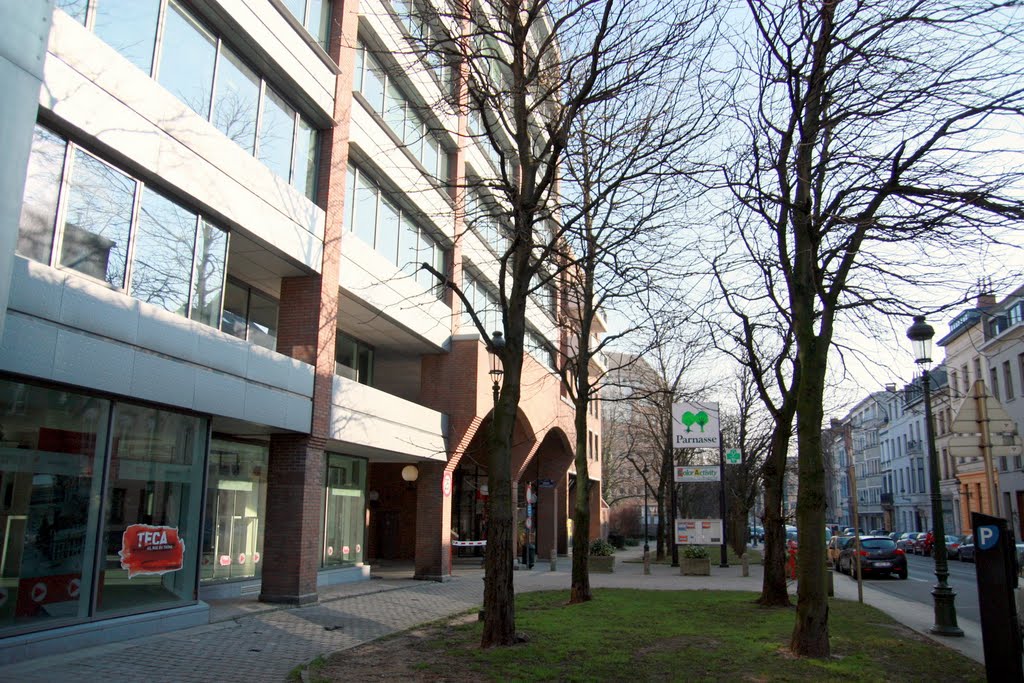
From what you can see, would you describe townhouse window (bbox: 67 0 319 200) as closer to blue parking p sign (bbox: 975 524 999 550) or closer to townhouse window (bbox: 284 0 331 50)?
townhouse window (bbox: 284 0 331 50)

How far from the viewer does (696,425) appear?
23156 millimetres

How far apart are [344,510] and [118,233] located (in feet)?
38.8

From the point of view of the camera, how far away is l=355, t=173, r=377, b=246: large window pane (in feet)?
60.1

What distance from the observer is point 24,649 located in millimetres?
8805

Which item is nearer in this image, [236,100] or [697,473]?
[236,100]

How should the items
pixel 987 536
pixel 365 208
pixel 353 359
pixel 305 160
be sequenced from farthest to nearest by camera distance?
pixel 353 359, pixel 365 208, pixel 305 160, pixel 987 536

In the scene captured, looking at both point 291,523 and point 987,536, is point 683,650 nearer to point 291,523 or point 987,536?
point 987,536

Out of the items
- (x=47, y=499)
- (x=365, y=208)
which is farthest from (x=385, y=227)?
(x=47, y=499)

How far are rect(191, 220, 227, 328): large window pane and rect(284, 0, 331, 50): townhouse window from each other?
526 cm

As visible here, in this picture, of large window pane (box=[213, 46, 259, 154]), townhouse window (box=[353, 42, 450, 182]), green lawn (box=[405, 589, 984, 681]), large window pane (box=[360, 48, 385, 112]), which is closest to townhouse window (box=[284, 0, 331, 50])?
townhouse window (box=[353, 42, 450, 182])

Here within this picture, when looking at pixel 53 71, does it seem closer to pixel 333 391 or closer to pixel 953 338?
pixel 333 391

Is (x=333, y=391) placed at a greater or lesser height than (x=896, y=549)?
greater

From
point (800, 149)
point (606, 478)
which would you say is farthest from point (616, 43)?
point (606, 478)

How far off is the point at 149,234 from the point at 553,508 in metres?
Answer: 27.3
